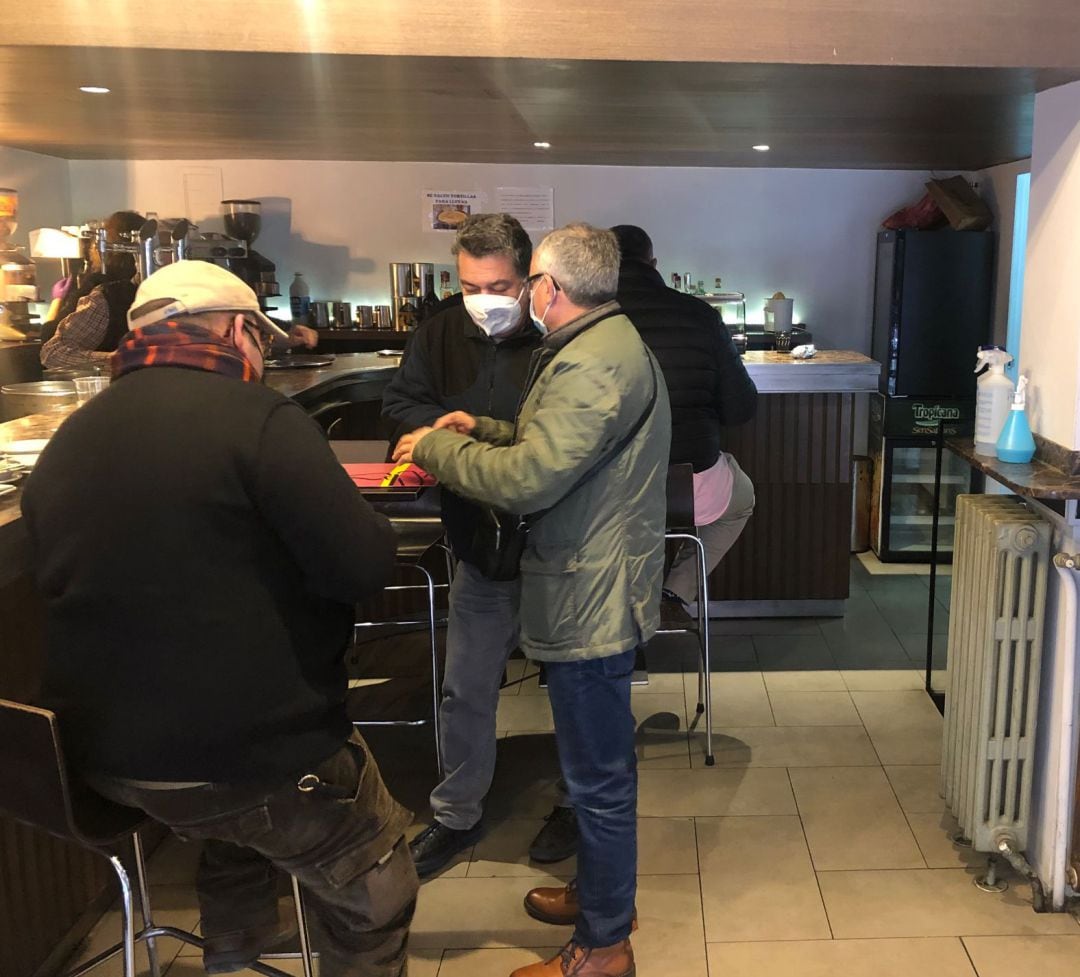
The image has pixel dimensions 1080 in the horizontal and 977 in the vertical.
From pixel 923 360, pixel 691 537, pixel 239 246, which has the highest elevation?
pixel 239 246

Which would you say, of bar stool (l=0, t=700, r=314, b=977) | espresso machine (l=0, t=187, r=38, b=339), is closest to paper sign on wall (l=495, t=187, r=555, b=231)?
espresso machine (l=0, t=187, r=38, b=339)

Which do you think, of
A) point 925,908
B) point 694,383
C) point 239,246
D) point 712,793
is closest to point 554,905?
point 712,793

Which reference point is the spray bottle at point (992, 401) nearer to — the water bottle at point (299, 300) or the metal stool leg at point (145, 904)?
the metal stool leg at point (145, 904)

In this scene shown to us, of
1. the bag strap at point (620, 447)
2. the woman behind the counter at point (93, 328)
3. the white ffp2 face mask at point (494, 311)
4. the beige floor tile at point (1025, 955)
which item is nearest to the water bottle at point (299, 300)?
the woman behind the counter at point (93, 328)

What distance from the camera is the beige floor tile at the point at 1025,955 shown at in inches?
85.6

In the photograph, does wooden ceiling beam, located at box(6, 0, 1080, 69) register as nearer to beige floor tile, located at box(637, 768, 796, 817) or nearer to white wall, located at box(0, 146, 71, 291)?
beige floor tile, located at box(637, 768, 796, 817)

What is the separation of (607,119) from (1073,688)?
219 centimetres

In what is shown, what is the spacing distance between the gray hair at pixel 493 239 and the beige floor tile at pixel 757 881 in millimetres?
1532

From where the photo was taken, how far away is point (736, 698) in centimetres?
355

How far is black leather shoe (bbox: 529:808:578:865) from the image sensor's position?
8.48ft

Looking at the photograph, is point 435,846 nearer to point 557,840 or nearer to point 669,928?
point 557,840

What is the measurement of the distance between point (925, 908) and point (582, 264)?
1.68m

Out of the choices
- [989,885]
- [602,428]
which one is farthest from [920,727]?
[602,428]

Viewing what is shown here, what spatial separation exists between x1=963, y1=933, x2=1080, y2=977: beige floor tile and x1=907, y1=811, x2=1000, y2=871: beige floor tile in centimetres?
27
